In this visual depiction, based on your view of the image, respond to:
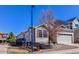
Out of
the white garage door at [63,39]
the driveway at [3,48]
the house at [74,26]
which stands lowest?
the driveway at [3,48]

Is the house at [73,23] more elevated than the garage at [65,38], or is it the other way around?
the house at [73,23]

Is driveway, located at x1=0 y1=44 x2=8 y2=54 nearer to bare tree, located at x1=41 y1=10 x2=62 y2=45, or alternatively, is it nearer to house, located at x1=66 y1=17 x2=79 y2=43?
bare tree, located at x1=41 y1=10 x2=62 y2=45

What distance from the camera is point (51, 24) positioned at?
5527 millimetres

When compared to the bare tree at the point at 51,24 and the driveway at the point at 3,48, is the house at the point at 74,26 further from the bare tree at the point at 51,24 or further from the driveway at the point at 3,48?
the driveway at the point at 3,48

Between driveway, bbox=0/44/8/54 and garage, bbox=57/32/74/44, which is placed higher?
garage, bbox=57/32/74/44

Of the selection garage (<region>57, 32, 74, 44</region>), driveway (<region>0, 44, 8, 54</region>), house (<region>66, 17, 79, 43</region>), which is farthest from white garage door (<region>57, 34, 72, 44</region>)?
driveway (<region>0, 44, 8, 54</region>)

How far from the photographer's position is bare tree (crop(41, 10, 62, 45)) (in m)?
5.45

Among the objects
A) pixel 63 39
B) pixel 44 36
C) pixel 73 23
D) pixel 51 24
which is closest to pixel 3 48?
pixel 44 36

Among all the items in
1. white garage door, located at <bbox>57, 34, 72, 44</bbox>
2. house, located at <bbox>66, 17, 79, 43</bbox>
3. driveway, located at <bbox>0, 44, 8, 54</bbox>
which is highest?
house, located at <bbox>66, 17, 79, 43</bbox>

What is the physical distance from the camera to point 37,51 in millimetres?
5477

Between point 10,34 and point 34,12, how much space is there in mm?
568

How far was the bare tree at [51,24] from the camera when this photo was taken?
215 inches

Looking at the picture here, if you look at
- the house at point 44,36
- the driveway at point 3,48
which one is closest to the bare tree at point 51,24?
the house at point 44,36
